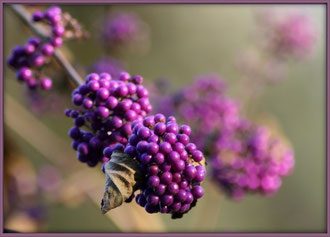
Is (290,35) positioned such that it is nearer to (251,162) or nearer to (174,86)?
(251,162)

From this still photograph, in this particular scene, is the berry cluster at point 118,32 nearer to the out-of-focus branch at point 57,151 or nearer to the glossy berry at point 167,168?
the out-of-focus branch at point 57,151

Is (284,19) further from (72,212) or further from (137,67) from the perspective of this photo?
(72,212)

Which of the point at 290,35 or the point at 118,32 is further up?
the point at 290,35

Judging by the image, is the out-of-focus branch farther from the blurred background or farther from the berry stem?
the berry stem

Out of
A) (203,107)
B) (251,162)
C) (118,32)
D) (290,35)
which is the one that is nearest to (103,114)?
(251,162)

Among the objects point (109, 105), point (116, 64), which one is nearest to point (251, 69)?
point (116, 64)

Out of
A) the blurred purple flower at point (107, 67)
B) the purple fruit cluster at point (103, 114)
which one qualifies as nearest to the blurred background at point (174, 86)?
the blurred purple flower at point (107, 67)
